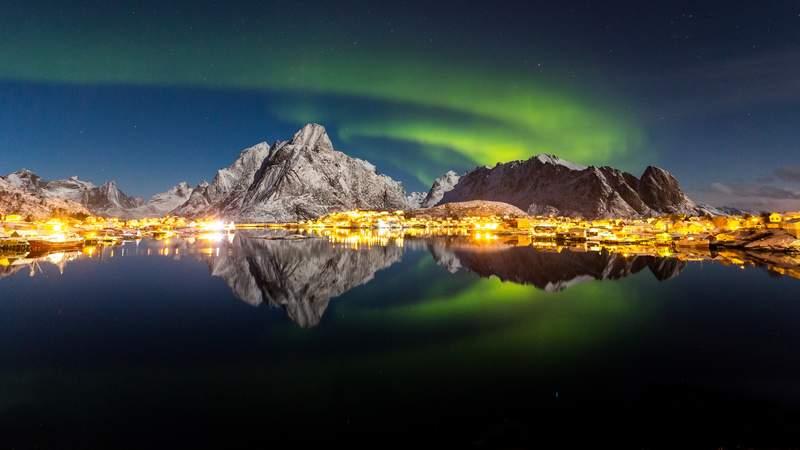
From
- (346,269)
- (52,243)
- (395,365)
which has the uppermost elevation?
(52,243)

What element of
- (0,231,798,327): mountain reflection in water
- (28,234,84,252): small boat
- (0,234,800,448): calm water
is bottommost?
(0,234,800,448): calm water

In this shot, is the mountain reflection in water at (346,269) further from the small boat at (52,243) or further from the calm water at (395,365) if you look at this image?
the small boat at (52,243)

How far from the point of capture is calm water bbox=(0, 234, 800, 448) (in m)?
13.9

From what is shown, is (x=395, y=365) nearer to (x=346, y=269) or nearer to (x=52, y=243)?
(x=346, y=269)

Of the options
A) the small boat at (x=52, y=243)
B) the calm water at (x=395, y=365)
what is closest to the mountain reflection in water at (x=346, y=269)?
the calm water at (x=395, y=365)

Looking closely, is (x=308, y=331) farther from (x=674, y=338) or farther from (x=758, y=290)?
(x=758, y=290)

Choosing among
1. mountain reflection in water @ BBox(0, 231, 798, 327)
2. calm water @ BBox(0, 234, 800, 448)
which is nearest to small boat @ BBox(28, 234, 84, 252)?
mountain reflection in water @ BBox(0, 231, 798, 327)

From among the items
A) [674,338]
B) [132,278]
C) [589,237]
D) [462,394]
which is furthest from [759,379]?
[589,237]

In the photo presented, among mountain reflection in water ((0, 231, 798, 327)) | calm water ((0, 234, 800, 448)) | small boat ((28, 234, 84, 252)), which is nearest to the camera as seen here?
calm water ((0, 234, 800, 448))

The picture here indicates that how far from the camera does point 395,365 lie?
20.3 meters

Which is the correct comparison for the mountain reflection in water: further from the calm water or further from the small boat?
the small boat

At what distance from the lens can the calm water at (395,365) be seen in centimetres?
1393

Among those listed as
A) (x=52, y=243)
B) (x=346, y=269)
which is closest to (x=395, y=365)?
(x=346, y=269)

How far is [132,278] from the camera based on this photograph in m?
Answer: 51.5
